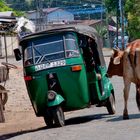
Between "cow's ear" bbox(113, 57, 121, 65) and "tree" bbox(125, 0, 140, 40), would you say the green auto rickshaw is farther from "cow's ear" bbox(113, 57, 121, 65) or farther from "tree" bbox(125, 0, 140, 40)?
"tree" bbox(125, 0, 140, 40)

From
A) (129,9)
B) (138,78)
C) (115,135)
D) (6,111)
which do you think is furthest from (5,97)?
(129,9)

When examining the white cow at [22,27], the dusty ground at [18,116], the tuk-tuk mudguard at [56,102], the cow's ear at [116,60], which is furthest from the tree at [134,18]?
the tuk-tuk mudguard at [56,102]

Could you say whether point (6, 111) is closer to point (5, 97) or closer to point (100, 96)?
point (5, 97)

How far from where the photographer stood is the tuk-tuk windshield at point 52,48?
14.5m

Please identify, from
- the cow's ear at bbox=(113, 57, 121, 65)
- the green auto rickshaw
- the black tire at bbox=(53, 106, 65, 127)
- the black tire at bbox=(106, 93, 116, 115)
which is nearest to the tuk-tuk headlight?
the green auto rickshaw

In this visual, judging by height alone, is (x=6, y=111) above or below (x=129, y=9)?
below

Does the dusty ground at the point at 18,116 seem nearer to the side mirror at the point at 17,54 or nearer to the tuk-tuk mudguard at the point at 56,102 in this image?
the tuk-tuk mudguard at the point at 56,102

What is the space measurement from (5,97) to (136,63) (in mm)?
5636

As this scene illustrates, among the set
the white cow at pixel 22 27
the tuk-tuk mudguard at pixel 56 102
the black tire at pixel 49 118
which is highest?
the white cow at pixel 22 27

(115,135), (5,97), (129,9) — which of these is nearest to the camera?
(115,135)

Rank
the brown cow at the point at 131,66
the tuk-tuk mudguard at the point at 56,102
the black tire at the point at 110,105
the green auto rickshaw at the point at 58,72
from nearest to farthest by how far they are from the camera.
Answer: the brown cow at the point at 131,66 → the tuk-tuk mudguard at the point at 56,102 → the green auto rickshaw at the point at 58,72 → the black tire at the point at 110,105

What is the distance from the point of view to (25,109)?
21.2 m

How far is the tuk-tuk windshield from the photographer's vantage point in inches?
572

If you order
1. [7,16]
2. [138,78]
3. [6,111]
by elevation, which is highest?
[7,16]
